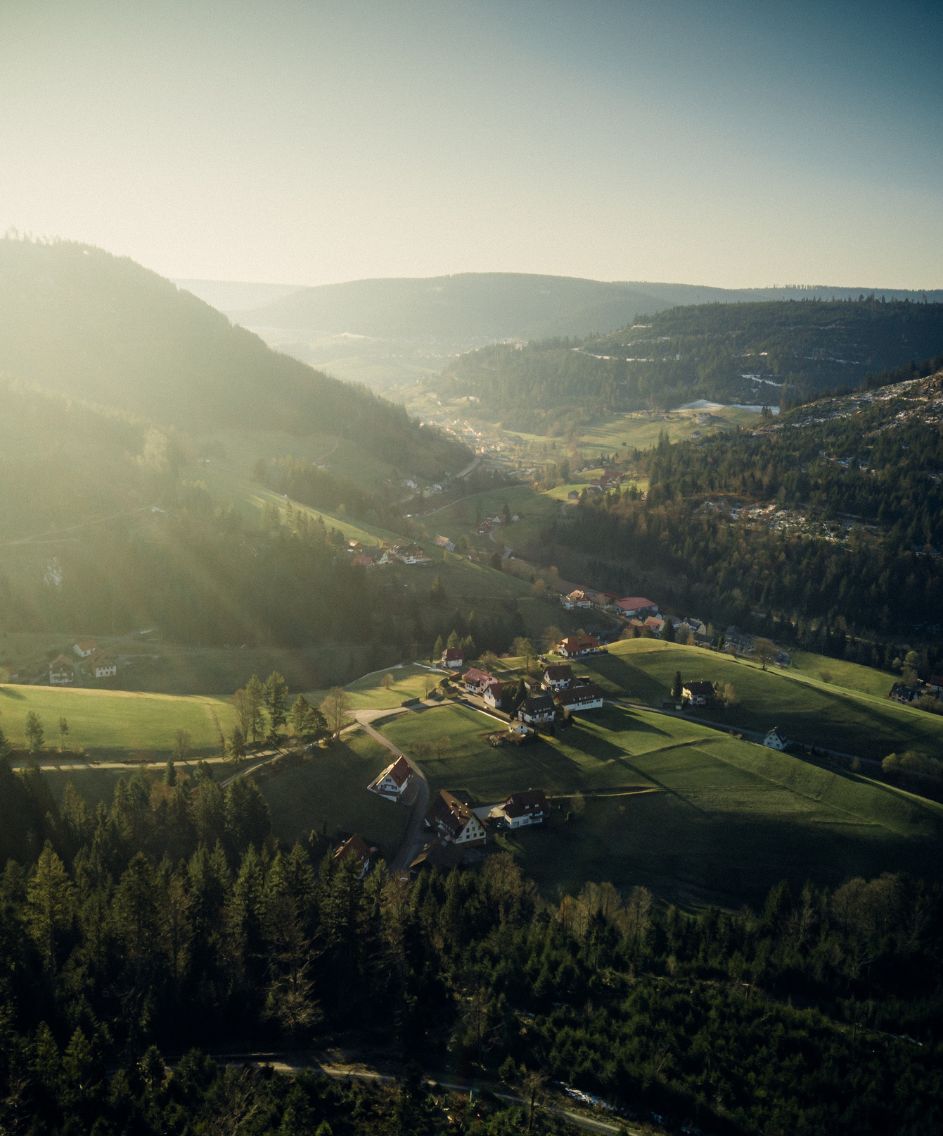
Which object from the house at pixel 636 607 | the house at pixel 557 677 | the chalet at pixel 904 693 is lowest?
the chalet at pixel 904 693

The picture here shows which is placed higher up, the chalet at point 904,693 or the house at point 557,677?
the house at point 557,677

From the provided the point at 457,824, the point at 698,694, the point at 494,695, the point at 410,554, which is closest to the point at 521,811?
the point at 457,824

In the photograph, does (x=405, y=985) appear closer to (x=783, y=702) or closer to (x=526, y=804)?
(x=526, y=804)

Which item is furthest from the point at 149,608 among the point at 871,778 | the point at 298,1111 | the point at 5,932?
the point at 871,778

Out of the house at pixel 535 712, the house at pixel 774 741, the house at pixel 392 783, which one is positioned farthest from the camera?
the house at pixel 774 741

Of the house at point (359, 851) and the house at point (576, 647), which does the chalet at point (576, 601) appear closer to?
the house at point (576, 647)

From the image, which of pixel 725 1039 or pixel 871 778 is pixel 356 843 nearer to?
pixel 725 1039

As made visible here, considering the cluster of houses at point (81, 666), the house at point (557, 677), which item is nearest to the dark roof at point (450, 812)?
the house at point (557, 677)
